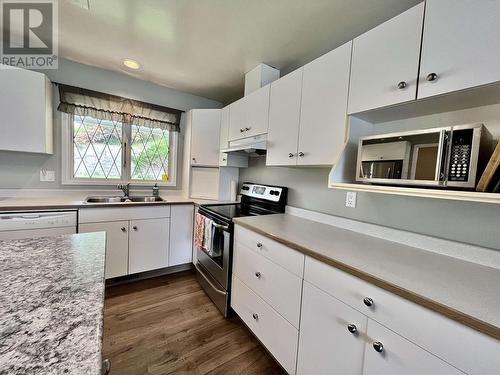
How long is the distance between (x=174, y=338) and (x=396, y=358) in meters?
1.48

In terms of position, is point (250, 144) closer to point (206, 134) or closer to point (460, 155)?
point (206, 134)

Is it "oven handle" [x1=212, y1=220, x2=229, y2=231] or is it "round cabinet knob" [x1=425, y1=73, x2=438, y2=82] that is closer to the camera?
"round cabinet knob" [x1=425, y1=73, x2=438, y2=82]

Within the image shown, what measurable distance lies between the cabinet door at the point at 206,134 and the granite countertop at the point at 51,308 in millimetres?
1886

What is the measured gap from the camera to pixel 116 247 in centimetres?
217

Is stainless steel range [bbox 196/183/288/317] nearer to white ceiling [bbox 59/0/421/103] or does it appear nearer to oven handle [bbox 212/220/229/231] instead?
oven handle [bbox 212/220/229/231]

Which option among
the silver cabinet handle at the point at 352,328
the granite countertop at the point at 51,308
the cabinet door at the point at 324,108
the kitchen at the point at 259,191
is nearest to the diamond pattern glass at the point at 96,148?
the kitchen at the point at 259,191

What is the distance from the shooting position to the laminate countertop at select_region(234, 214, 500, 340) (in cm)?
65

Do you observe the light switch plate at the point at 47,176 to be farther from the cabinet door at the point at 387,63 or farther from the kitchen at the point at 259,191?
the cabinet door at the point at 387,63

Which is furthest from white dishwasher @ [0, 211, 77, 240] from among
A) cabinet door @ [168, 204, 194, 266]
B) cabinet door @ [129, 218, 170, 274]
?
cabinet door @ [168, 204, 194, 266]

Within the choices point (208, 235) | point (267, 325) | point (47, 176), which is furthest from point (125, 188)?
point (267, 325)

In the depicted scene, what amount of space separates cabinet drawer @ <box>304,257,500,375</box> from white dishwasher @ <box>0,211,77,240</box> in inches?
88.5

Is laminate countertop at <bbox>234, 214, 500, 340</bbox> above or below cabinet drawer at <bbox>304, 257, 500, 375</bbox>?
above

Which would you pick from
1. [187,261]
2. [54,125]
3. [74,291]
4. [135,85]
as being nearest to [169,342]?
[187,261]

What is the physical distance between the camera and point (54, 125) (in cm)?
225
